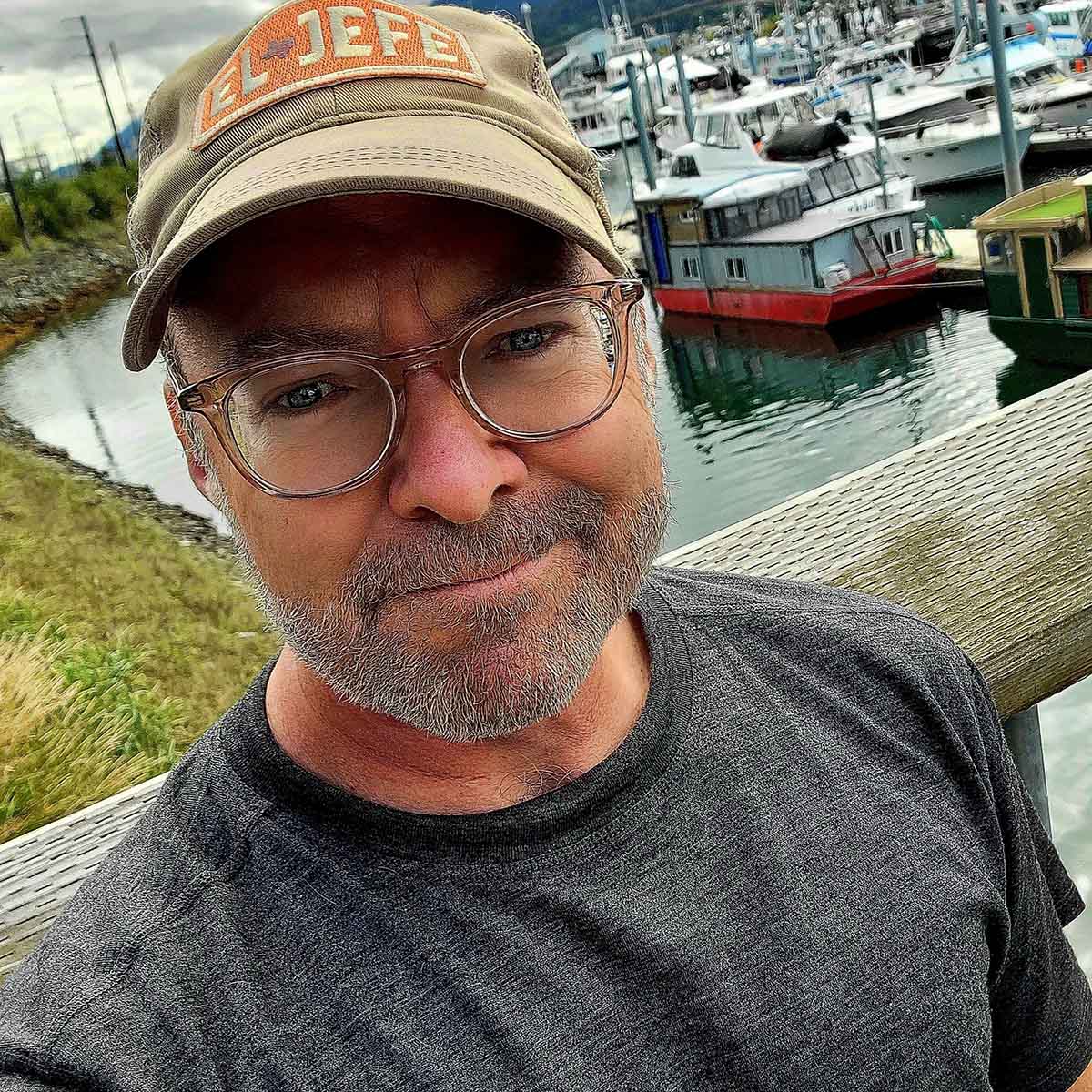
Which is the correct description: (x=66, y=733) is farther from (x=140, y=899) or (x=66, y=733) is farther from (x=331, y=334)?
(x=331, y=334)

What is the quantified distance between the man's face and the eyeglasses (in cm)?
2

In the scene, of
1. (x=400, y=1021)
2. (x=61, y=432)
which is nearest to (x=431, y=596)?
(x=400, y=1021)

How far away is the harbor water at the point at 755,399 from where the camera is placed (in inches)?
548

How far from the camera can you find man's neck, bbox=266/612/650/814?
1.24m

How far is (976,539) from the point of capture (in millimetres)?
1554

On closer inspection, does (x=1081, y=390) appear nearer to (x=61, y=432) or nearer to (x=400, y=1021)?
(x=400, y=1021)

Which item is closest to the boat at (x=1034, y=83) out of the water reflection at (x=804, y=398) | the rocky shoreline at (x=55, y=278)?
the water reflection at (x=804, y=398)

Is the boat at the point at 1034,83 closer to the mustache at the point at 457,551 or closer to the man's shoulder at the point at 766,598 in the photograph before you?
the man's shoulder at the point at 766,598

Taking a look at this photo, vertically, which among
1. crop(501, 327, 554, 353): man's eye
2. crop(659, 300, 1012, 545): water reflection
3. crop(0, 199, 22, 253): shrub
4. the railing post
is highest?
crop(0, 199, 22, 253): shrub

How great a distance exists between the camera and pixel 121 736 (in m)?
4.84

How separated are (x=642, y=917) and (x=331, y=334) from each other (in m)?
0.67

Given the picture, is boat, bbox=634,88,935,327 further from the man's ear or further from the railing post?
the man's ear

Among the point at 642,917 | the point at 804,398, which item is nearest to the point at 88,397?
the point at 804,398

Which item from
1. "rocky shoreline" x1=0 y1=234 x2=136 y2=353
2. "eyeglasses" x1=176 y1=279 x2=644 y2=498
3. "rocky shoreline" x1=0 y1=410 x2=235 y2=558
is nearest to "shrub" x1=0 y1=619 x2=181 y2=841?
"eyeglasses" x1=176 y1=279 x2=644 y2=498
